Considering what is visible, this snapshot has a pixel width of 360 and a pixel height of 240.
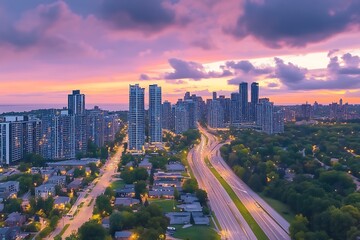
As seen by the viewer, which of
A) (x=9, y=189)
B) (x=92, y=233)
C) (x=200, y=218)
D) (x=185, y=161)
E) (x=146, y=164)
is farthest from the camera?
(x=185, y=161)

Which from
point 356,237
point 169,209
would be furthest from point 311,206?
point 169,209

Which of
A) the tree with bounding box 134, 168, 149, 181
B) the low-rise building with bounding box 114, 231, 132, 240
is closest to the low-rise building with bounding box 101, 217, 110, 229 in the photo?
the low-rise building with bounding box 114, 231, 132, 240

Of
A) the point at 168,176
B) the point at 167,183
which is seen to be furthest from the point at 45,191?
the point at 168,176

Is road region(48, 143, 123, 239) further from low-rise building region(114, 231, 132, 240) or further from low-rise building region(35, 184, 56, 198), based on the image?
low-rise building region(114, 231, 132, 240)

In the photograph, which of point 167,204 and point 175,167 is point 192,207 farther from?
point 175,167

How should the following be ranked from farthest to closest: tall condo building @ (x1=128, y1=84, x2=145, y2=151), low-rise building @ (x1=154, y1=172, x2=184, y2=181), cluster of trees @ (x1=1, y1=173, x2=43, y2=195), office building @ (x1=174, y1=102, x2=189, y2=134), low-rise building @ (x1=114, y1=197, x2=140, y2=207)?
office building @ (x1=174, y1=102, x2=189, y2=134) < tall condo building @ (x1=128, y1=84, x2=145, y2=151) < low-rise building @ (x1=154, y1=172, x2=184, y2=181) < cluster of trees @ (x1=1, y1=173, x2=43, y2=195) < low-rise building @ (x1=114, y1=197, x2=140, y2=207)

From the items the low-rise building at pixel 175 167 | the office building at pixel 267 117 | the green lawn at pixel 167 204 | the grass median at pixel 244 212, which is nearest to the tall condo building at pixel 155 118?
the low-rise building at pixel 175 167

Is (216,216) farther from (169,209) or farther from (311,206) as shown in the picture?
(311,206)
